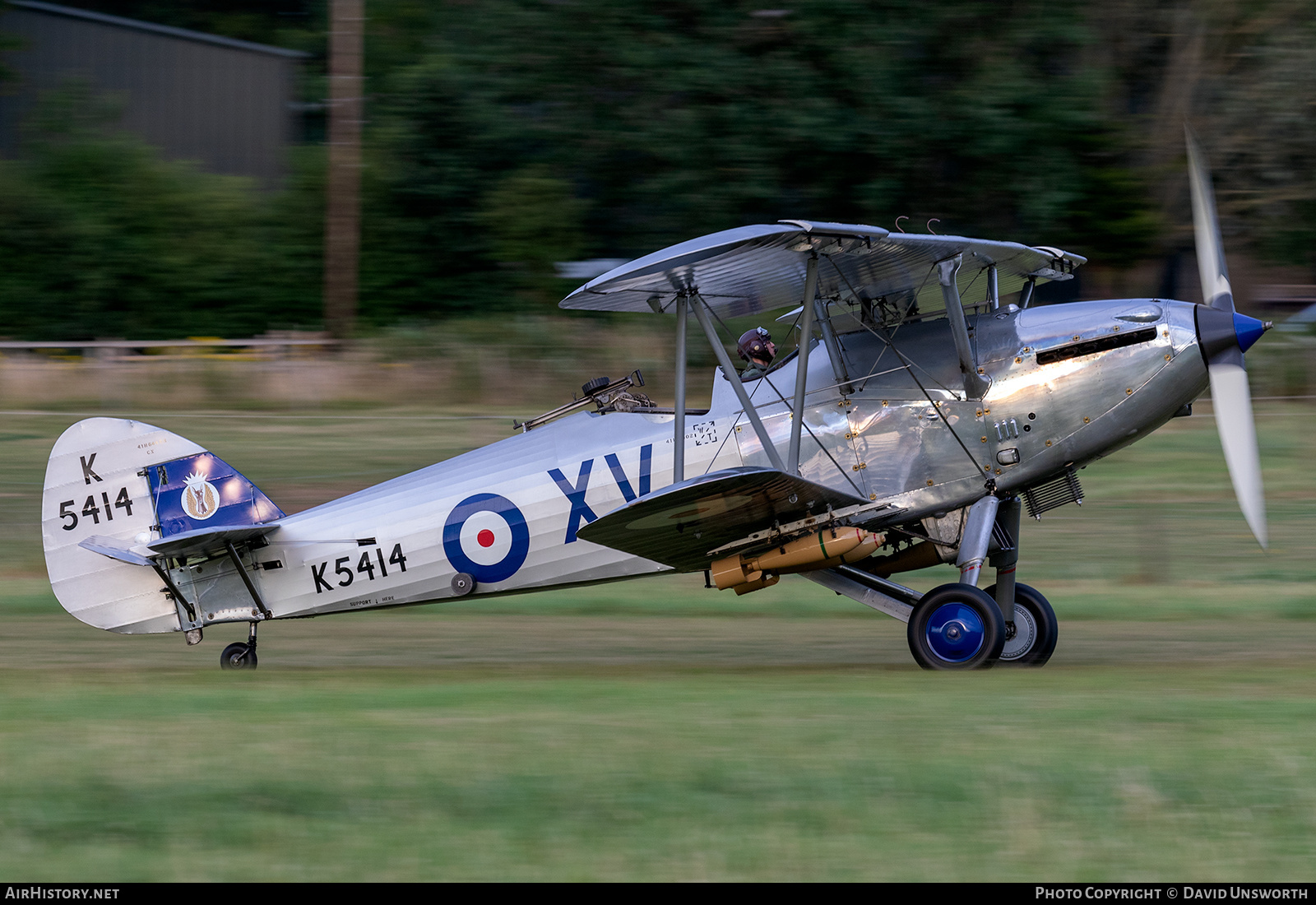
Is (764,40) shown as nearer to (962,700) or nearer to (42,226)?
(42,226)

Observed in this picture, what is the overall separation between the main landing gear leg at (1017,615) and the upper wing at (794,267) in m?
1.67

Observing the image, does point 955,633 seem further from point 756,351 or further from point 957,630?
point 756,351

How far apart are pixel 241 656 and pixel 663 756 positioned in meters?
5.14

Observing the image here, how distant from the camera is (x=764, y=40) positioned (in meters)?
30.2

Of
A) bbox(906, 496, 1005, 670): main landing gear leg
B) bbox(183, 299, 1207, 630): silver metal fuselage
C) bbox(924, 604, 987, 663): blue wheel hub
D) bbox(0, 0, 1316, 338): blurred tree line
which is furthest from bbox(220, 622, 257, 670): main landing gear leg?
bbox(0, 0, 1316, 338): blurred tree line

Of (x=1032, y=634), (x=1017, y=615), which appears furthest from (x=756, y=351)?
(x=1032, y=634)

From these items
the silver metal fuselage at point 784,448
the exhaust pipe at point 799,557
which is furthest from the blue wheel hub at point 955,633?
the silver metal fuselage at point 784,448

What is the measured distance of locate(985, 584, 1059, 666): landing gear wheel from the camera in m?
10.2

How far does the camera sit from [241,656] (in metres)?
10.6

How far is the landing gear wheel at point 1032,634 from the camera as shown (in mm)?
10156

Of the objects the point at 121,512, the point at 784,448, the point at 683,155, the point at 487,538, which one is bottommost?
the point at 487,538

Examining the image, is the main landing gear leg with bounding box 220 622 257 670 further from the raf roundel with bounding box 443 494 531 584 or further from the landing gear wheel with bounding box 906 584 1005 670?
the landing gear wheel with bounding box 906 584 1005 670

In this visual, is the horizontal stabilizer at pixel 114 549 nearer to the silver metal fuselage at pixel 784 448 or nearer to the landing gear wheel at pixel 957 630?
the silver metal fuselage at pixel 784 448
